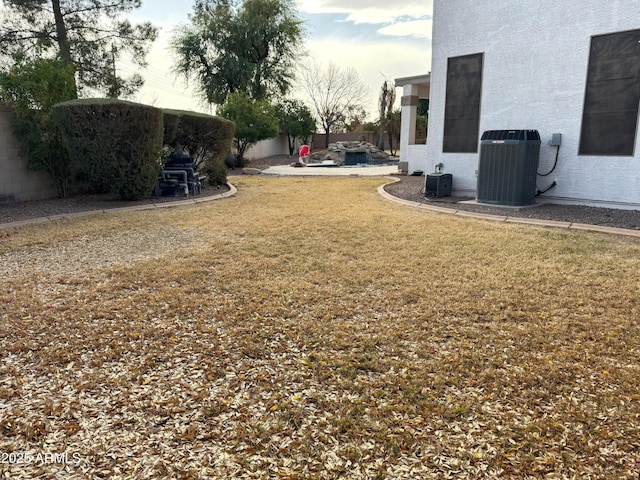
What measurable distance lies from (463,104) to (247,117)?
34.3 feet

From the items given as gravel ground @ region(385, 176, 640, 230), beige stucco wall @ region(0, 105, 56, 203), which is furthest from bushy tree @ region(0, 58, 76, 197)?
gravel ground @ region(385, 176, 640, 230)

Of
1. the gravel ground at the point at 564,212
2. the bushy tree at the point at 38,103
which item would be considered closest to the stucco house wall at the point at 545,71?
the gravel ground at the point at 564,212

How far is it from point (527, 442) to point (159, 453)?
1508 mm

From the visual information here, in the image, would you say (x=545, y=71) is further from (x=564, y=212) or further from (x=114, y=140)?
(x=114, y=140)

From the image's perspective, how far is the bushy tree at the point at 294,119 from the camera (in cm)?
2668

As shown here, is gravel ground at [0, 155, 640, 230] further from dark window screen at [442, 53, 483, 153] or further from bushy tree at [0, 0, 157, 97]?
bushy tree at [0, 0, 157, 97]

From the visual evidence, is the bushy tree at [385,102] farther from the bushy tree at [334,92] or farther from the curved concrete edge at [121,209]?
the curved concrete edge at [121,209]

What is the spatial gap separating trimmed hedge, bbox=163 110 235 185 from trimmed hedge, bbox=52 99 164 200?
1.21 m

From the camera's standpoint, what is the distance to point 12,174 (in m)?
7.53

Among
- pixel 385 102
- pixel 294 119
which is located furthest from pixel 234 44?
pixel 385 102

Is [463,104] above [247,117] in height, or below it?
below

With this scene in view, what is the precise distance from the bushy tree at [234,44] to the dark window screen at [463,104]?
50.8 ft

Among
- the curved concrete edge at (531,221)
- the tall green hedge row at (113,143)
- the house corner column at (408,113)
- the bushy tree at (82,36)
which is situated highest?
the bushy tree at (82,36)

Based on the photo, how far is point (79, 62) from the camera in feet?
42.2
